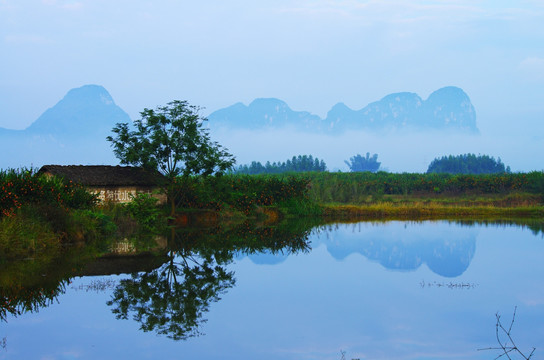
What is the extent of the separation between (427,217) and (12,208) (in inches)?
1024

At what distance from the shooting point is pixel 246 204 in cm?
3600

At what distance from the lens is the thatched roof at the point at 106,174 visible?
104 ft

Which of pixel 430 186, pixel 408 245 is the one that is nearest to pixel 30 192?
pixel 408 245

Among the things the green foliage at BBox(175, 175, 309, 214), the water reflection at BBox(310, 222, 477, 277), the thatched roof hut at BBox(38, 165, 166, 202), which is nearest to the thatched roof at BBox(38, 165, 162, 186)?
the thatched roof hut at BBox(38, 165, 166, 202)

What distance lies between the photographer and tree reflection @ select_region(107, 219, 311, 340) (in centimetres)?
1071

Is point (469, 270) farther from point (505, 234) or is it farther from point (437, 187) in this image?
point (437, 187)

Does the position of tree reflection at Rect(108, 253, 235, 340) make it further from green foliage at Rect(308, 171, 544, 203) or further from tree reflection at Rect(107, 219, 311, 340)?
green foliage at Rect(308, 171, 544, 203)

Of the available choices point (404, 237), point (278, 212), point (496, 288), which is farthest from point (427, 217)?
point (496, 288)

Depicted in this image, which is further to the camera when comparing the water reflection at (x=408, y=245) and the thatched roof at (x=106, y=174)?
the thatched roof at (x=106, y=174)

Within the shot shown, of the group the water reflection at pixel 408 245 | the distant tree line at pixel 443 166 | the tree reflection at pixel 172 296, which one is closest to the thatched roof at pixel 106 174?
the water reflection at pixel 408 245

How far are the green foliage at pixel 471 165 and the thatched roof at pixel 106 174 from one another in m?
84.7

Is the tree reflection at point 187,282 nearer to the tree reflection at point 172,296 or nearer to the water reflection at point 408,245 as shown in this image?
the tree reflection at point 172,296

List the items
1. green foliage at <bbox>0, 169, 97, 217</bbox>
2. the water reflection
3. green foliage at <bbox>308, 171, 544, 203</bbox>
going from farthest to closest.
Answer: green foliage at <bbox>308, 171, 544, 203</bbox>, green foliage at <bbox>0, 169, 97, 217</bbox>, the water reflection

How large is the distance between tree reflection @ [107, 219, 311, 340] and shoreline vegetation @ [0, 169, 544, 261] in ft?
11.8
